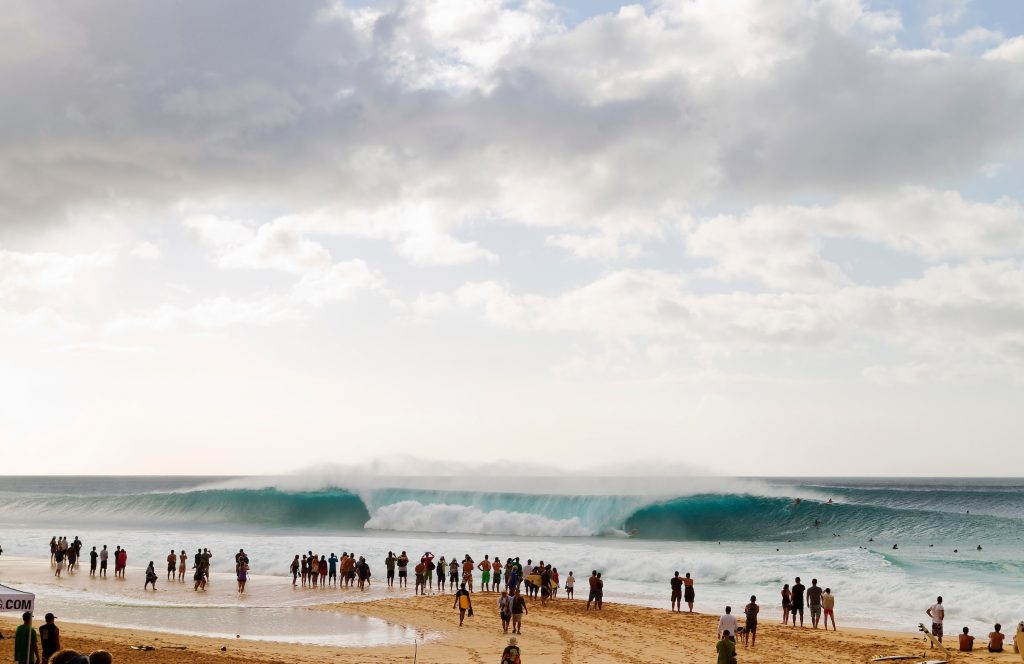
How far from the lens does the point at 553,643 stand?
1528cm

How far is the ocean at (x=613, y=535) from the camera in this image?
2119 cm

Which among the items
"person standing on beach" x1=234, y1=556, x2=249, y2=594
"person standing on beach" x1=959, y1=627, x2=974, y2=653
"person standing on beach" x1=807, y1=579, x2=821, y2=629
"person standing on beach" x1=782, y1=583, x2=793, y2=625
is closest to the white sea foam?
"person standing on beach" x1=234, y1=556, x2=249, y2=594

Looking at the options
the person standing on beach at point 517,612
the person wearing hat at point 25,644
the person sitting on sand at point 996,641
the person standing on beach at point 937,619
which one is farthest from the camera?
the person standing on beach at point 517,612

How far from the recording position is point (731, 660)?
1153 centimetres

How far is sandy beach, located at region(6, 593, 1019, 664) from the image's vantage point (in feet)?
43.4

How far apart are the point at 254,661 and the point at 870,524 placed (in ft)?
113

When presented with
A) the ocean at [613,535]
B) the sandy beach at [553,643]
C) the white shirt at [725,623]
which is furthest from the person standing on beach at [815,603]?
the white shirt at [725,623]

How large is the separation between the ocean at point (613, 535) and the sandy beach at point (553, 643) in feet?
7.56

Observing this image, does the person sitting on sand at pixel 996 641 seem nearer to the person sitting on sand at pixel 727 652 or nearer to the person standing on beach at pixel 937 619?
the person standing on beach at pixel 937 619

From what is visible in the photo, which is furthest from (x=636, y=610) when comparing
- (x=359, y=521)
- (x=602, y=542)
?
(x=359, y=521)

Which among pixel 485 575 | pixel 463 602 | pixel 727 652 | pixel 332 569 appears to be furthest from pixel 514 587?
pixel 727 652

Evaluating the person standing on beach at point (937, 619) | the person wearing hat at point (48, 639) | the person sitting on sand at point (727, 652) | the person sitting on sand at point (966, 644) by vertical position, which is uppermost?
the person wearing hat at point (48, 639)

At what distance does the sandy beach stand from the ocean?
2304 millimetres

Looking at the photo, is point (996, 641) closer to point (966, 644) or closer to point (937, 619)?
point (966, 644)
